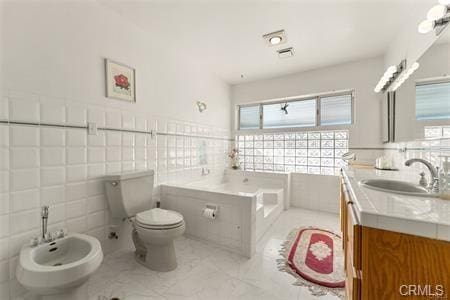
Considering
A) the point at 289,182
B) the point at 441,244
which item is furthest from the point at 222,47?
the point at 441,244

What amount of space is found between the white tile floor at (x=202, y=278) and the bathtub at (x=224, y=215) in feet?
0.40

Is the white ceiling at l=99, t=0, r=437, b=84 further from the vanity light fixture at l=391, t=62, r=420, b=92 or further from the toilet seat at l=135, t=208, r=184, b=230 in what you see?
the toilet seat at l=135, t=208, r=184, b=230

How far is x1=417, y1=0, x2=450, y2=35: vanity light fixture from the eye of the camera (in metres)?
1.23

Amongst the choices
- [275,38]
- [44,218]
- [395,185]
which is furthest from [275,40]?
[44,218]

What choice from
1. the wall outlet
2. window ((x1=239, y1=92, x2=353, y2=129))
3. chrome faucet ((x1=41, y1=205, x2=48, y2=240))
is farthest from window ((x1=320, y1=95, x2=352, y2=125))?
chrome faucet ((x1=41, y1=205, x2=48, y2=240))

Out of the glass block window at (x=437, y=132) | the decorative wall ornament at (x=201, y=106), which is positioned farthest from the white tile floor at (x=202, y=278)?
the decorative wall ornament at (x=201, y=106)

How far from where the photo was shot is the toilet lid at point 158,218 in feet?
5.46

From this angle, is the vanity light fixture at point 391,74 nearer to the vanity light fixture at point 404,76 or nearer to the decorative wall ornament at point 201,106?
the vanity light fixture at point 404,76

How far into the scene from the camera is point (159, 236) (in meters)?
1.64

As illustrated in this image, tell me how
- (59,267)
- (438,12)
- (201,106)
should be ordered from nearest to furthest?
(59,267) → (438,12) → (201,106)

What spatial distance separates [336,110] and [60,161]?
12.3ft

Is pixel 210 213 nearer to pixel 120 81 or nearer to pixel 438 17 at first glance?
pixel 120 81

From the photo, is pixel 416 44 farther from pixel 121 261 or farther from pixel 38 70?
pixel 121 261

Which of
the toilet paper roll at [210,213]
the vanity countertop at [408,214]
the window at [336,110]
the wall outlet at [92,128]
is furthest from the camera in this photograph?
the window at [336,110]
